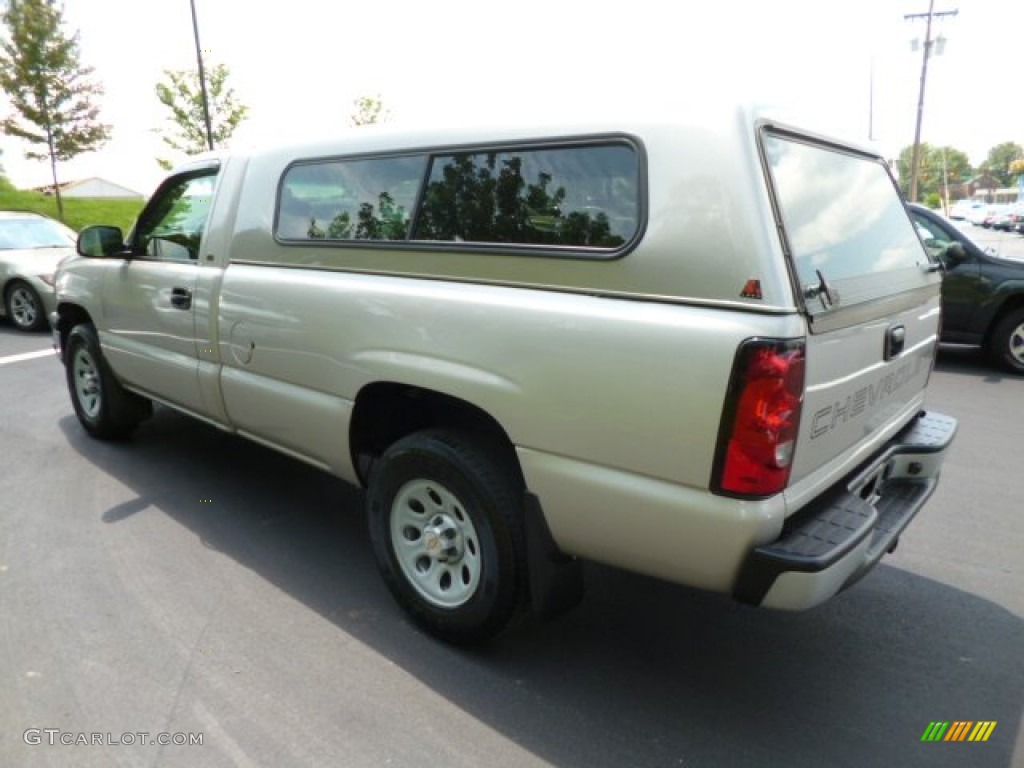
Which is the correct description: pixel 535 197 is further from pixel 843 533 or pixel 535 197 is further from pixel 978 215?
pixel 978 215

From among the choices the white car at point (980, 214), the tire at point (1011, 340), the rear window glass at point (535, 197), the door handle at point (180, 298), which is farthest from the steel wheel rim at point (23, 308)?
the white car at point (980, 214)

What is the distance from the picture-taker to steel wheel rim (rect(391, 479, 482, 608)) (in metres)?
2.72

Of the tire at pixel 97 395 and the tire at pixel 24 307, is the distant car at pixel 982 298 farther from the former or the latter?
the tire at pixel 24 307

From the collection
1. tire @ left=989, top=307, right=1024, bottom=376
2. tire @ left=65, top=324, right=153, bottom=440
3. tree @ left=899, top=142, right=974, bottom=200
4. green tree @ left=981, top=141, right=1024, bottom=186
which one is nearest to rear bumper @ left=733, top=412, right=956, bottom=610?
tire @ left=65, top=324, right=153, bottom=440

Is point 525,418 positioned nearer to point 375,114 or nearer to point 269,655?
point 269,655

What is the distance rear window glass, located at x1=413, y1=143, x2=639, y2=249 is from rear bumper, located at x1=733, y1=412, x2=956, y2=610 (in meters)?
1.04

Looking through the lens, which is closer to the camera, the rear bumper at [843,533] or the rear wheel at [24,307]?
the rear bumper at [843,533]

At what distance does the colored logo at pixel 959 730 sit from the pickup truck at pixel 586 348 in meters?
0.61

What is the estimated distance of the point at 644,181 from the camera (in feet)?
7.22

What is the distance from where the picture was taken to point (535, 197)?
2484 mm

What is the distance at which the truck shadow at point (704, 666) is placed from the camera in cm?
234

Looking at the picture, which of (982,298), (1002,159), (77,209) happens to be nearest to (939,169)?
(1002,159)

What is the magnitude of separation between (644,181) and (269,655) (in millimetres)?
2196

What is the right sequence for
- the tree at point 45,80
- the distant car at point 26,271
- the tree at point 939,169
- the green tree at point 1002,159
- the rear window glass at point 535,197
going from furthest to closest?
the green tree at point 1002,159 → the tree at point 939,169 → the tree at point 45,80 → the distant car at point 26,271 → the rear window glass at point 535,197
